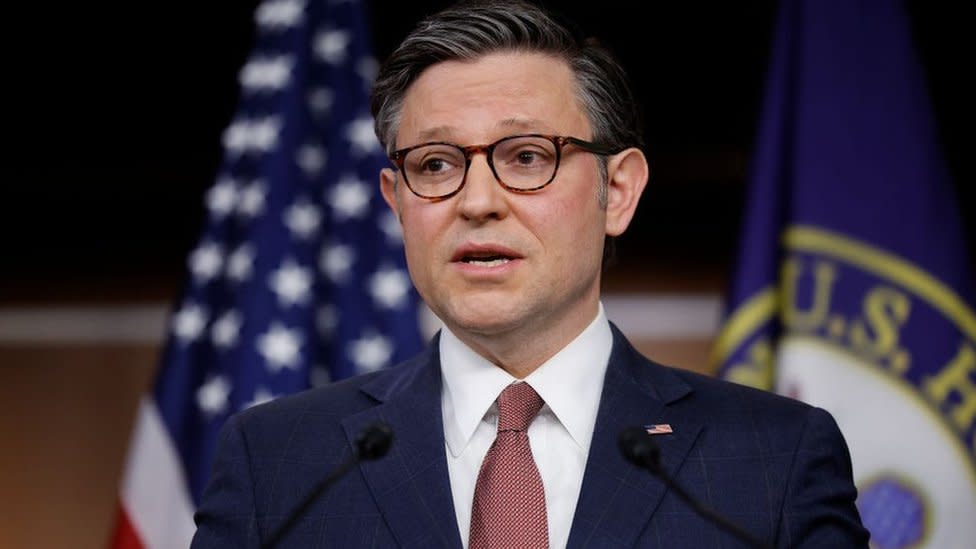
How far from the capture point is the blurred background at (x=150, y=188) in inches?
114

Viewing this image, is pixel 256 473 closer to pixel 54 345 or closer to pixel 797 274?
pixel 797 274

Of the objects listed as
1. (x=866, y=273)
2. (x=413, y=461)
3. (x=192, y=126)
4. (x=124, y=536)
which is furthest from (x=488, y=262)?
(x=192, y=126)

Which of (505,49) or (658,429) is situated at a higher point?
(505,49)

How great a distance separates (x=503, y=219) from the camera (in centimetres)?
143

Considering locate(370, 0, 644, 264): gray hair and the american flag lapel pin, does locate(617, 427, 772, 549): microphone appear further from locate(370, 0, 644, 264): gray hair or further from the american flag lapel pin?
locate(370, 0, 644, 264): gray hair

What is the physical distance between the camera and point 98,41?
2891mm

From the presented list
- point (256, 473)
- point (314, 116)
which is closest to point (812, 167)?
point (314, 116)

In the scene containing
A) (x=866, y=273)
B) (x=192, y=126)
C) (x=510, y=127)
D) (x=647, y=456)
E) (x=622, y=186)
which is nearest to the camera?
(x=647, y=456)

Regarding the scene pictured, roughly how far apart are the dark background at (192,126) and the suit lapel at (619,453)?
4.91 ft

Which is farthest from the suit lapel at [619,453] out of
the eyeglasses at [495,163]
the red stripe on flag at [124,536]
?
the red stripe on flag at [124,536]

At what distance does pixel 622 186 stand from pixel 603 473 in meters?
0.45

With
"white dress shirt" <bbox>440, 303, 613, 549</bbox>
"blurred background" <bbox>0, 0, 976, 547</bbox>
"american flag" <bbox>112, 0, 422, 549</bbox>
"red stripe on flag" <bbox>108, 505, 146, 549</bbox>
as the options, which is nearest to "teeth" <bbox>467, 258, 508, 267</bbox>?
"white dress shirt" <bbox>440, 303, 613, 549</bbox>

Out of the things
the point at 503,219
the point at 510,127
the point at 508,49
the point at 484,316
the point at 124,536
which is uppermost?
the point at 508,49

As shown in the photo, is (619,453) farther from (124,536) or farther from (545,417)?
(124,536)
